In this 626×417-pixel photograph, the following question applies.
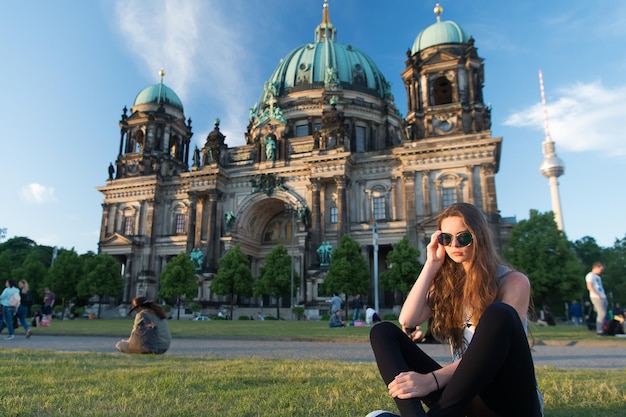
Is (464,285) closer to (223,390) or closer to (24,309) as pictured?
(223,390)

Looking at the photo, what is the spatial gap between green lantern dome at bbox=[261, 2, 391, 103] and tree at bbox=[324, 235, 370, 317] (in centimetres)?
2372

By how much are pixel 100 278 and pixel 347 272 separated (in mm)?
23638

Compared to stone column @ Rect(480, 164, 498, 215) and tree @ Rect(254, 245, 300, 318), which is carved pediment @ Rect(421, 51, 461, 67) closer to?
stone column @ Rect(480, 164, 498, 215)

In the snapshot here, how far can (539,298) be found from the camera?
33.0 m

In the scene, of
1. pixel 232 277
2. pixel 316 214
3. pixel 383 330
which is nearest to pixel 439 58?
pixel 316 214

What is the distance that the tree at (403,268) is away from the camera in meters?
34.3

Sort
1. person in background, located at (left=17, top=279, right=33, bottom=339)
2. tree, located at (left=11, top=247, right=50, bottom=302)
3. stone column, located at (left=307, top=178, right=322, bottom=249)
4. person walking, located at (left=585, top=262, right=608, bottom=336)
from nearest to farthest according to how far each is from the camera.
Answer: person walking, located at (left=585, top=262, right=608, bottom=336) < person in background, located at (left=17, top=279, right=33, bottom=339) < stone column, located at (left=307, top=178, right=322, bottom=249) < tree, located at (left=11, top=247, right=50, bottom=302)

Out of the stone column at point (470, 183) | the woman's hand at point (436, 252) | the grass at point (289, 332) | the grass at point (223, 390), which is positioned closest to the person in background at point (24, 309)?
the grass at point (289, 332)

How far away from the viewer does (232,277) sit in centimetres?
3888

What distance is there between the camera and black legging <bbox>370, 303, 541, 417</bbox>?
2.56 meters

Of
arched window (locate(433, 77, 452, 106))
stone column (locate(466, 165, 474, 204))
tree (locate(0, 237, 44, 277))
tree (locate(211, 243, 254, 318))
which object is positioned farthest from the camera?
tree (locate(0, 237, 44, 277))

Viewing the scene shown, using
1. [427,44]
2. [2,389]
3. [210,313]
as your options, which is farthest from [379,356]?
[427,44]

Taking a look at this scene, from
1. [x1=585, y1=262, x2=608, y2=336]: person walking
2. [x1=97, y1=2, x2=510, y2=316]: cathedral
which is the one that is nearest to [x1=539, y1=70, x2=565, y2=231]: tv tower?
[x1=97, y1=2, x2=510, y2=316]: cathedral

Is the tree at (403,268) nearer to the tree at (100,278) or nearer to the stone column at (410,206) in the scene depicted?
the stone column at (410,206)
